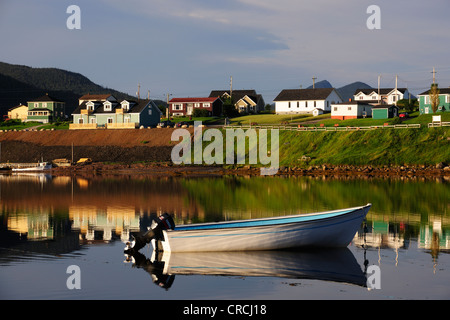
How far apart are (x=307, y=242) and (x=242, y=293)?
817cm

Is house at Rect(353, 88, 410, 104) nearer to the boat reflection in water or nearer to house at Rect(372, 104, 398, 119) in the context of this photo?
house at Rect(372, 104, 398, 119)

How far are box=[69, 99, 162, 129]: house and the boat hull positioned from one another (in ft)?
305

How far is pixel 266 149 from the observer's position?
95312mm

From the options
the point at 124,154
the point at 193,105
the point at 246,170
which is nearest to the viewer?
the point at 246,170

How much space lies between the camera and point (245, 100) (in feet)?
493

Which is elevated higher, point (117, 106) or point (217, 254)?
point (117, 106)

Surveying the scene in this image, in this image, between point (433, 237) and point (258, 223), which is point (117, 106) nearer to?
point (258, 223)

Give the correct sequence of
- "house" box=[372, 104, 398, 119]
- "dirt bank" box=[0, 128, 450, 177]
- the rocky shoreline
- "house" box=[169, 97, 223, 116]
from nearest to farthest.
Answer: the rocky shoreline
"dirt bank" box=[0, 128, 450, 177]
"house" box=[372, 104, 398, 119]
"house" box=[169, 97, 223, 116]

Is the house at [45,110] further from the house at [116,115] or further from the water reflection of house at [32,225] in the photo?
the water reflection of house at [32,225]

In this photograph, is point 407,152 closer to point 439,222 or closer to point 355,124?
point 355,124

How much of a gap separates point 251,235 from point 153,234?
493cm

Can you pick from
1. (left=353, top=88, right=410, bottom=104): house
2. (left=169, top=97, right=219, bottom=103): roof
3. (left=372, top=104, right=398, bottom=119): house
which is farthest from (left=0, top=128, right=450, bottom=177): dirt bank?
(left=353, top=88, right=410, bottom=104): house

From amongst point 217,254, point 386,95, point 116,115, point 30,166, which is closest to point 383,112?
point 386,95

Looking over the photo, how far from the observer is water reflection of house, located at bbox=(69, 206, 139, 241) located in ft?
123
